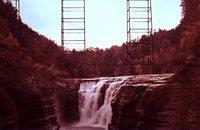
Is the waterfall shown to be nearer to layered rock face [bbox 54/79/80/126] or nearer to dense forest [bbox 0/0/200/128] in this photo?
layered rock face [bbox 54/79/80/126]

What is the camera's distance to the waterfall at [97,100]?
3114 centimetres

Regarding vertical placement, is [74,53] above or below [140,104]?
above

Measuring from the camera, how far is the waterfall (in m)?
31.1

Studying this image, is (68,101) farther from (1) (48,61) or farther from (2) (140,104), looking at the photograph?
(2) (140,104)

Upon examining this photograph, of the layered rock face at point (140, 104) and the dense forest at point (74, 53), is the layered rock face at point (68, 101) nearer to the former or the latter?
the dense forest at point (74, 53)

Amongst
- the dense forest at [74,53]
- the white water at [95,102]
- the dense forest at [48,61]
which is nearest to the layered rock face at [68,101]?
the white water at [95,102]

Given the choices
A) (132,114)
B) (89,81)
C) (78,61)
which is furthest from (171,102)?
(78,61)

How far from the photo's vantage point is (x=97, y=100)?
3288 cm

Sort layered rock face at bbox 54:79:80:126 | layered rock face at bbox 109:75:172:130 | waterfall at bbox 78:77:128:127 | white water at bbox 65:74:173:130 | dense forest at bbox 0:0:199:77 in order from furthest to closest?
layered rock face at bbox 54:79:80:126 < dense forest at bbox 0:0:199:77 < waterfall at bbox 78:77:128:127 < white water at bbox 65:74:173:130 < layered rock face at bbox 109:75:172:130

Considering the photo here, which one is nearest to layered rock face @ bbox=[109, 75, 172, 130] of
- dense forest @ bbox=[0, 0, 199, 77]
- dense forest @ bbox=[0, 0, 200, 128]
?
dense forest @ bbox=[0, 0, 200, 128]

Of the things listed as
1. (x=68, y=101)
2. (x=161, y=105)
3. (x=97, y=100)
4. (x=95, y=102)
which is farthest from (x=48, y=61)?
(x=161, y=105)

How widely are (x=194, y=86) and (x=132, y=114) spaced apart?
4.41 m

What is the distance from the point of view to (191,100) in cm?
1797

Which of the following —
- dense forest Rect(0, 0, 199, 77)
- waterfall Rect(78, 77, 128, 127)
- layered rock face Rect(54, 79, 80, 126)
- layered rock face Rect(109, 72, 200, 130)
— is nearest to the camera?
layered rock face Rect(109, 72, 200, 130)
